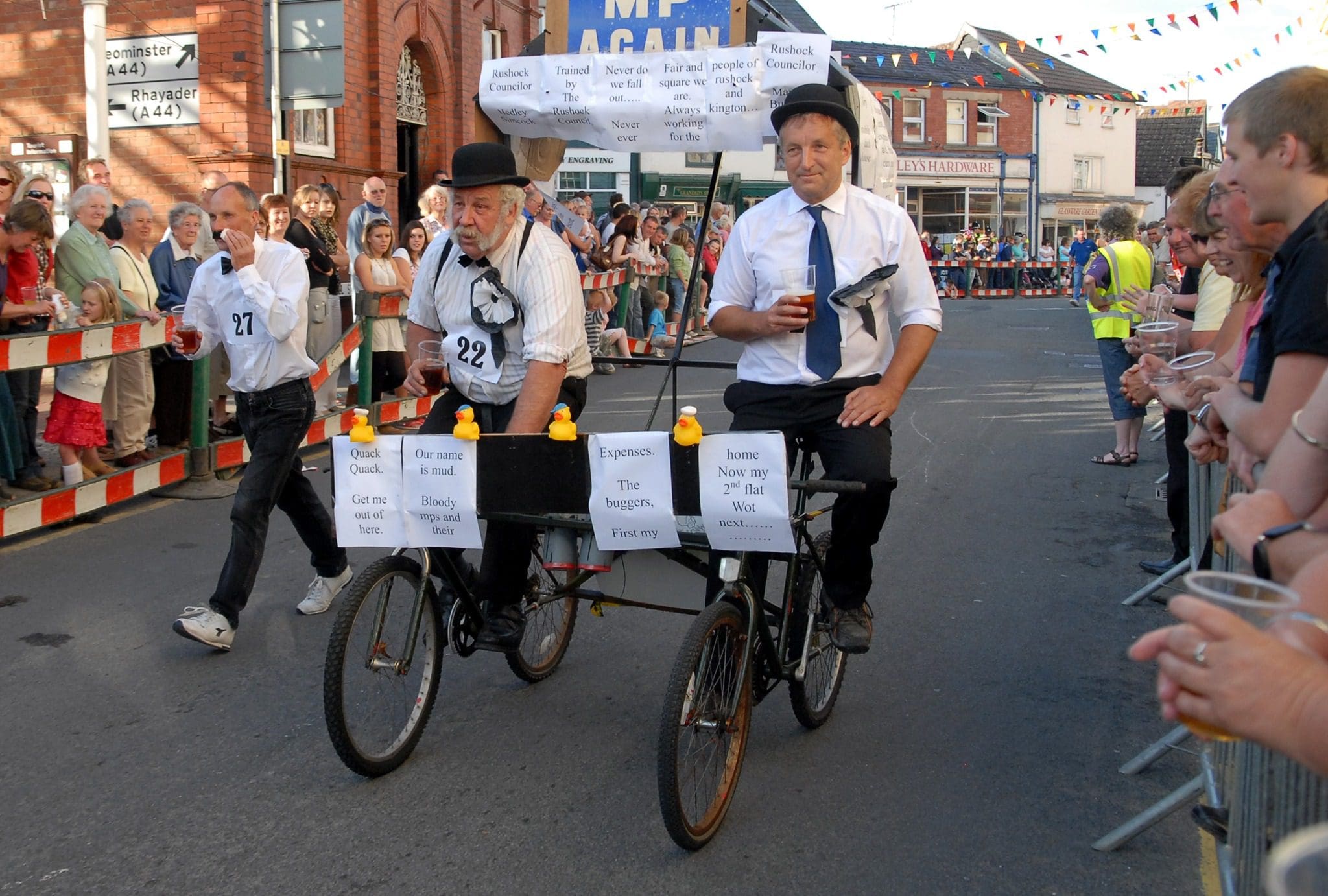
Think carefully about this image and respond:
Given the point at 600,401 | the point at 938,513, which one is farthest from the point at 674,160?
the point at 938,513

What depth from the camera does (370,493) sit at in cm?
425

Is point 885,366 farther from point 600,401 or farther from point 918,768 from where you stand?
point 600,401

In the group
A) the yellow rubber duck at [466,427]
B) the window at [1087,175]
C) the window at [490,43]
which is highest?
the window at [1087,175]

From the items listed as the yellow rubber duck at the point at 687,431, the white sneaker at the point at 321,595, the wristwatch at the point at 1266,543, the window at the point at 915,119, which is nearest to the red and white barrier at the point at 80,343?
the white sneaker at the point at 321,595

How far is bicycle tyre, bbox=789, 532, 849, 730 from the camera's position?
178 inches

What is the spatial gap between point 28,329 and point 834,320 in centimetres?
620

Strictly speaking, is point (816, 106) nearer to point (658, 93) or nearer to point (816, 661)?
point (658, 93)

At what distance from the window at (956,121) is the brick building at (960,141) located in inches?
1.1

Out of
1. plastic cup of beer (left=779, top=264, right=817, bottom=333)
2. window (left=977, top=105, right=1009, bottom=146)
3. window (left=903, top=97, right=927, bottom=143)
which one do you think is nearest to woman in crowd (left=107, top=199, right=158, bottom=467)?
plastic cup of beer (left=779, top=264, right=817, bottom=333)

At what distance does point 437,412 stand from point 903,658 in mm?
2391

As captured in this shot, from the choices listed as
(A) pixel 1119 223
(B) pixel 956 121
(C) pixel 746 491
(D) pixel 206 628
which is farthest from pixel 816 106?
(B) pixel 956 121

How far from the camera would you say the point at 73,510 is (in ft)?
25.4

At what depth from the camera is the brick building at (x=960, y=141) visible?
172 ft

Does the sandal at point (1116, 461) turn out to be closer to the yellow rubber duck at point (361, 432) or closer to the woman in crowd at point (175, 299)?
the woman in crowd at point (175, 299)
